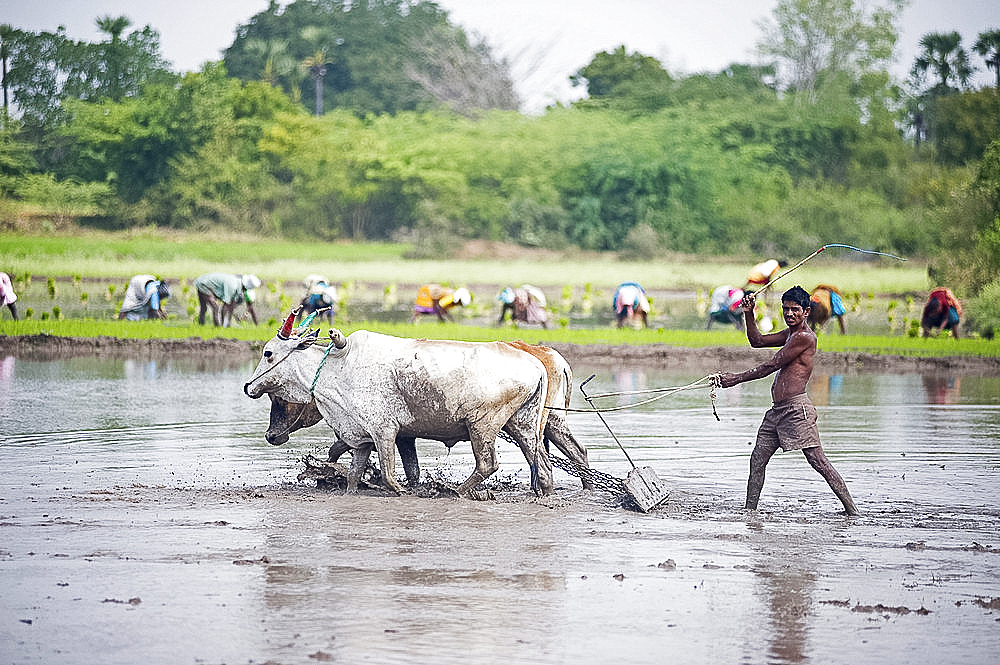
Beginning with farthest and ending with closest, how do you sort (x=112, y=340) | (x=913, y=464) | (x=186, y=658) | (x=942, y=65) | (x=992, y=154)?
(x=942, y=65)
(x=992, y=154)
(x=112, y=340)
(x=913, y=464)
(x=186, y=658)

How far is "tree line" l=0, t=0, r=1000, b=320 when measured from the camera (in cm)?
6412

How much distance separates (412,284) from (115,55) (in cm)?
Answer: 3265

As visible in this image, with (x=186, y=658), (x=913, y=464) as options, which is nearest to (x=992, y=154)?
(x=913, y=464)

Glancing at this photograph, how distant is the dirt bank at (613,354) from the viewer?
74.8ft

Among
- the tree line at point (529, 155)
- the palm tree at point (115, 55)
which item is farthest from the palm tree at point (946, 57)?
the palm tree at point (115, 55)

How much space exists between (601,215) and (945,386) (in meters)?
46.1

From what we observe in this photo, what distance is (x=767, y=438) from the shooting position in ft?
34.9

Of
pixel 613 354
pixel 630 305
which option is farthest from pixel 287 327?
pixel 630 305

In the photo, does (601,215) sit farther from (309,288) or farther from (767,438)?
(767,438)

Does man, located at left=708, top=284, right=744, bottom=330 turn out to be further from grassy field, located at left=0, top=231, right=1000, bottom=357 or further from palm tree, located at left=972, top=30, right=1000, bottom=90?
palm tree, located at left=972, top=30, right=1000, bottom=90

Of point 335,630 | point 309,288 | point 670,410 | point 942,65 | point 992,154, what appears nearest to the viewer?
point 335,630

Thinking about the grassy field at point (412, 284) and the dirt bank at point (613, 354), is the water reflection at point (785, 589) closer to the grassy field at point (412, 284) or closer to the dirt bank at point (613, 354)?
the dirt bank at point (613, 354)

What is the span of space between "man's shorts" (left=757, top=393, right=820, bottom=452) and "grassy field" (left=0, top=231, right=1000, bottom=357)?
1365 cm

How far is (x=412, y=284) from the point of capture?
48281mm
